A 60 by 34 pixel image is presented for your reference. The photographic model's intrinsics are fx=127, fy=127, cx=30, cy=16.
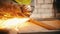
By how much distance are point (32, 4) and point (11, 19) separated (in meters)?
0.24

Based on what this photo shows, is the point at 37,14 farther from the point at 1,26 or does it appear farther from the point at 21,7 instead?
the point at 1,26

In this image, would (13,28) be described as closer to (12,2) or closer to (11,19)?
(11,19)

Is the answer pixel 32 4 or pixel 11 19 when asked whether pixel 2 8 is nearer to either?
pixel 11 19

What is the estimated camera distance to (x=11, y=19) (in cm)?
119

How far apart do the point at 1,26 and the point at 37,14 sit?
1.16 feet

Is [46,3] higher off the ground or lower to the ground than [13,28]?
higher

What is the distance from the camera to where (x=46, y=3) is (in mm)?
1235

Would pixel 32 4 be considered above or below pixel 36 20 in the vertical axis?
above

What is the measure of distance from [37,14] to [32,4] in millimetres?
107

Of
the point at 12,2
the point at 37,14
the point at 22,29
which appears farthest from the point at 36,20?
the point at 12,2

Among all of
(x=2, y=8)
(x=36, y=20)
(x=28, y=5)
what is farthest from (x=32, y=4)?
(x=2, y=8)

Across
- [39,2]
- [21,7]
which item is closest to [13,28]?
[21,7]

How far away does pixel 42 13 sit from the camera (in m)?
1.22

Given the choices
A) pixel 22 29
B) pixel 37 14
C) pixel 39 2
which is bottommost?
pixel 22 29
